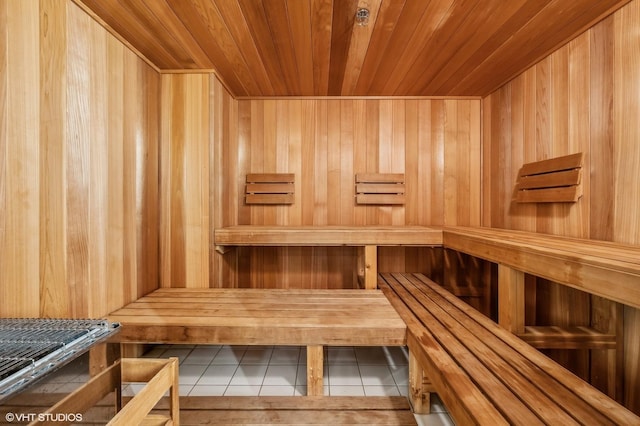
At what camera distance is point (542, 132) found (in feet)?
7.38

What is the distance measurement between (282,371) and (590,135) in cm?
266

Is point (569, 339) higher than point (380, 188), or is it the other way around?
point (380, 188)

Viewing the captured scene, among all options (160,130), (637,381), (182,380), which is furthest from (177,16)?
(637,381)

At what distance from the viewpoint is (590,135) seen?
1856mm

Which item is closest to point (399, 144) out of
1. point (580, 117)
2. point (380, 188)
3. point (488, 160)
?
point (380, 188)

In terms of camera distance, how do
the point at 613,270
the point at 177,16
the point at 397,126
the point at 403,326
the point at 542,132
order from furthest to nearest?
the point at 397,126, the point at 542,132, the point at 177,16, the point at 403,326, the point at 613,270

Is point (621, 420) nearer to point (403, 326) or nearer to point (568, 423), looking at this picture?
point (568, 423)

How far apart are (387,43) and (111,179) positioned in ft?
6.70

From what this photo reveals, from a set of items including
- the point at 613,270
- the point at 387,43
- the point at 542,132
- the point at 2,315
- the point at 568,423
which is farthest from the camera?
the point at 542,132

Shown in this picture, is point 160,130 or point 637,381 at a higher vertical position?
point 160,130

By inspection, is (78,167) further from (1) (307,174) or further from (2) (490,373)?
(2) (490,373)
